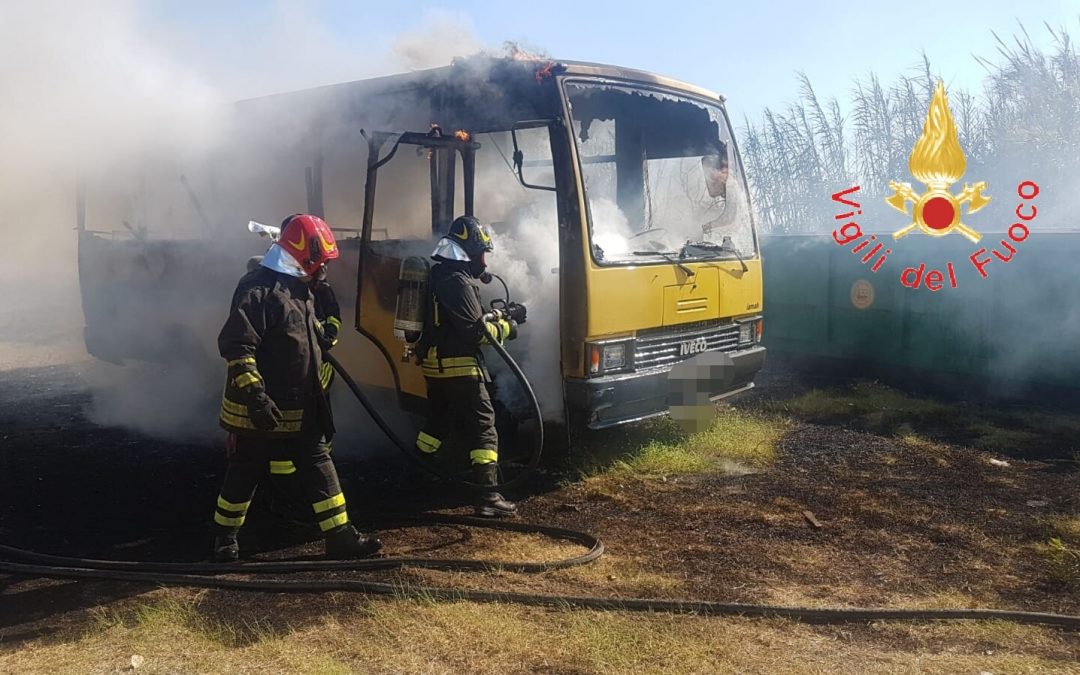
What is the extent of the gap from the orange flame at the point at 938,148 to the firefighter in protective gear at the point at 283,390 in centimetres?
626

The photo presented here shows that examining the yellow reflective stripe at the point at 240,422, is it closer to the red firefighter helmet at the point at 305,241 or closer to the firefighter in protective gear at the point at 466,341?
the red firefighter helmet at the point at 305,241

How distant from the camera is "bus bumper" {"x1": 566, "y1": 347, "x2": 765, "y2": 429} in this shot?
5023 millimetres

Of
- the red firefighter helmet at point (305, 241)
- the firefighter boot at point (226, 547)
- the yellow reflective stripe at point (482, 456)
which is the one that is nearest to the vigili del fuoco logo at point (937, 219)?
the yellow reflective stripe at point (482, 456)

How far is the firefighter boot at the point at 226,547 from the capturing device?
4.23 metres

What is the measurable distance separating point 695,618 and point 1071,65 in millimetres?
16157

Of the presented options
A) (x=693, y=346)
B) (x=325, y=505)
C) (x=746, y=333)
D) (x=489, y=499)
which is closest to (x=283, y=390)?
(x=325, y=505)

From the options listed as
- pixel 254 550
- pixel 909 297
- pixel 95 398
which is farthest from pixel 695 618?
pixel 95 398

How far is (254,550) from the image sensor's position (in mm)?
4449

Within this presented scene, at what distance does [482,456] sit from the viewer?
4.85m

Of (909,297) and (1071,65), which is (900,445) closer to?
(909,297)

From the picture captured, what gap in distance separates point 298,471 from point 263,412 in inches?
21.5

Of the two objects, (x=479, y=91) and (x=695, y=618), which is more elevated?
(x=479, y=91)

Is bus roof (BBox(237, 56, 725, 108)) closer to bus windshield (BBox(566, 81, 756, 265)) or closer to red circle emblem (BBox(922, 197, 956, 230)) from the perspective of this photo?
bus windshield (BBox(566, 81, 756, 265))

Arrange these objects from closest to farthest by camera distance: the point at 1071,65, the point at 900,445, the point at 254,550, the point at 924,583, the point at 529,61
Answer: the point at 924,583, the point at 254,550, the point at 529,61, the point at 900,445, the point at 1071,65
